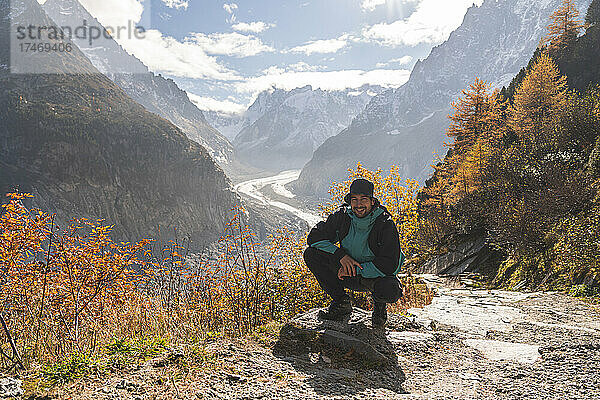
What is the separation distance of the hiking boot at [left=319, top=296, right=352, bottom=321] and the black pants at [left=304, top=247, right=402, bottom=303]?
0.22 ft

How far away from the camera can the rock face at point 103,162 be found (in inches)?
4050

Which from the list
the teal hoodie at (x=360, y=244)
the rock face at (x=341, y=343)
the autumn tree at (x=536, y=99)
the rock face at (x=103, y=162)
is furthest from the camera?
the rock face at (x=103, y=162)

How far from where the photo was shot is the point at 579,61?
136ft

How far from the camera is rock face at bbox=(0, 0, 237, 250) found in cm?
10288

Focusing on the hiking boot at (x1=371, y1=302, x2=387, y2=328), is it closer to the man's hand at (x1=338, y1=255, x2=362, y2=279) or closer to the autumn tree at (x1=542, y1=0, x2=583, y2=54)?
the man's hand at (x1=338, y1=255, x2=362, y2=279)

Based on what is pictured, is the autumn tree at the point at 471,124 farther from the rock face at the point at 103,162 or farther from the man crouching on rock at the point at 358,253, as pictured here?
the rock face at the point at 103,162

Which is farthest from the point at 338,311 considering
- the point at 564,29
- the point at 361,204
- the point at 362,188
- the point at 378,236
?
the point at 564,29

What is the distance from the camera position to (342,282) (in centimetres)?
496

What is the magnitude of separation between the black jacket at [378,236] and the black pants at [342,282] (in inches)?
4.7

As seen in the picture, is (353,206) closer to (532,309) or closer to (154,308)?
(154,308)

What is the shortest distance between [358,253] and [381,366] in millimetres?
1321

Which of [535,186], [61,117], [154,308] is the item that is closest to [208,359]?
[154,308]

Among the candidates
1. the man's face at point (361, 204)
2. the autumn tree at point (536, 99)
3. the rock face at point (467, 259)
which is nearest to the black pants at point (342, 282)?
the man's face at point (361, 204)

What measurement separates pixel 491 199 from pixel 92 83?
156616 millimetres
